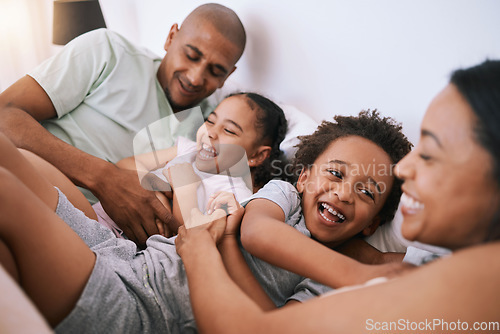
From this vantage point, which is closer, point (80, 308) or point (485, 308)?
point (485, 308)

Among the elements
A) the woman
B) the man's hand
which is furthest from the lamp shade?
the woman

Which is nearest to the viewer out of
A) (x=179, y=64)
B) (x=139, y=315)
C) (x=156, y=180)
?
(x=139, y=315)

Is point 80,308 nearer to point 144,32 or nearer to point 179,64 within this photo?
point 179,64

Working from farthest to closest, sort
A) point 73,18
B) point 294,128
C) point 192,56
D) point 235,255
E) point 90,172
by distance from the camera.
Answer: point 73,18 < point 192,56 < point 294,128 < point 90,172 < point 235,255

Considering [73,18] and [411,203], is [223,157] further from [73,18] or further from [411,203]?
[73,18]

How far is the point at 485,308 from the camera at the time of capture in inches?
18.2

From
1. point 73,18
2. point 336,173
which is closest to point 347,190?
point 336,173

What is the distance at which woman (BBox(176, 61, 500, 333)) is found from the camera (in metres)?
0.47

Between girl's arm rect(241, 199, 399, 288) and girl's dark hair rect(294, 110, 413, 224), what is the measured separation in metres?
0.42

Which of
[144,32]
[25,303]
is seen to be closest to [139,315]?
[25,303]

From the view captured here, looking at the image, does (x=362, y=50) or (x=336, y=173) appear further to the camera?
(x=362, y=50)

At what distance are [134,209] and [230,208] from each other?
0.38 metres

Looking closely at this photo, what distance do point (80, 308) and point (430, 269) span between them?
57 cm

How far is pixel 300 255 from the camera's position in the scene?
775mm
